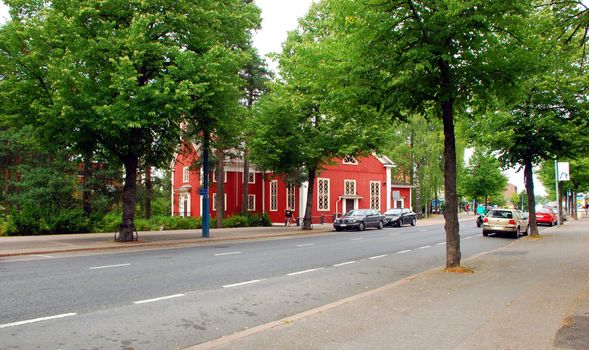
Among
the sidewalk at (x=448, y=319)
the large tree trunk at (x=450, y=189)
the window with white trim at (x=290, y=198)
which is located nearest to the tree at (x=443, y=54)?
the large tree trunk at (x=450, y=189)

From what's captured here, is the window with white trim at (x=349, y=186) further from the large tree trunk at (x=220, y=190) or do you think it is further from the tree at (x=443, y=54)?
the tree at (x=443, y=54)

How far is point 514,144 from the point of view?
2164 centimetres

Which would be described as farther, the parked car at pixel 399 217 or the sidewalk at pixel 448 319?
the parked car at pixel 399 217

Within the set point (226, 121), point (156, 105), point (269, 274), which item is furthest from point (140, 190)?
point (269, 274)

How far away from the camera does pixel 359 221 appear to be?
32.8 meters

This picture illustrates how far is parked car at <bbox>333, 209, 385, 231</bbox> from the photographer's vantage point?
32.7 meters

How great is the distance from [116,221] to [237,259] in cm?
1520

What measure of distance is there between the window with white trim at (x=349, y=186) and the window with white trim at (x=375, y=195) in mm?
2871

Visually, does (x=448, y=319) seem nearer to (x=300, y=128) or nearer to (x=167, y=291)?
(x=167, y=291)

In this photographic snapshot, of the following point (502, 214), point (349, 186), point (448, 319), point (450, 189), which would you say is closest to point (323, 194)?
point (349, 186)

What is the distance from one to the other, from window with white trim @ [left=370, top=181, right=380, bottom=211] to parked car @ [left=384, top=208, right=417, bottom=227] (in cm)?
985

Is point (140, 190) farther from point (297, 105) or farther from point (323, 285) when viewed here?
point (323, 285)

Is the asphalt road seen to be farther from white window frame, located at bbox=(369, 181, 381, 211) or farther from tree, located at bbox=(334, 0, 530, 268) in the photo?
white window frame, located at bbox=(369, 181, 381, 211)

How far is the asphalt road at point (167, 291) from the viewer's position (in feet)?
20.6
